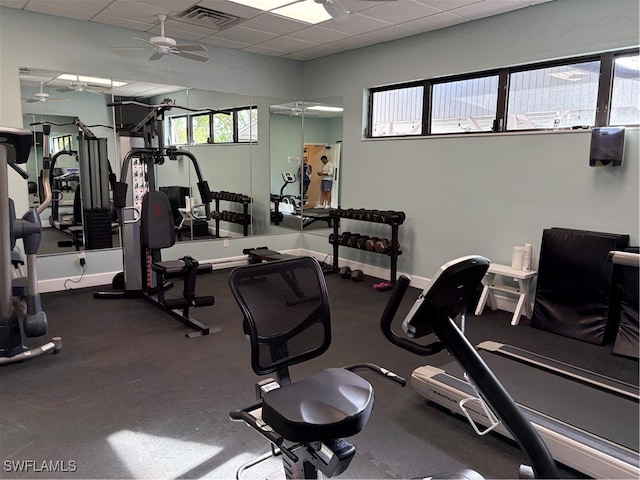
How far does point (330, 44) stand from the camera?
19.0ft

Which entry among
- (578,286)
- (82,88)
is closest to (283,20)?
(82,88)

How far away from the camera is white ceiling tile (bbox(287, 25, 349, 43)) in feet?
16.9

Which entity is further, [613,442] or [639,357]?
[639,357]

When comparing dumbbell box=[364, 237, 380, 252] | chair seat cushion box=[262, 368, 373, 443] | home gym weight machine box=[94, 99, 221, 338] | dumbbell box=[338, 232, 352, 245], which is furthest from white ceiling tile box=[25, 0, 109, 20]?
chair seat cushion box=[262, 368, 373, 443]

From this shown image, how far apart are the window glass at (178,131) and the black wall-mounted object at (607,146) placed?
464 centimetres

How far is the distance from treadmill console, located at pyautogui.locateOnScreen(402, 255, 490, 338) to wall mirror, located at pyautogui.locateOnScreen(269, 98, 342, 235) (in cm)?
519

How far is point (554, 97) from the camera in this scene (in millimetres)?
4246

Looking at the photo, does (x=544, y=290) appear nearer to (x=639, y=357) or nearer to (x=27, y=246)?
(x=639, y=357)

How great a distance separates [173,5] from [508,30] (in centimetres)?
324

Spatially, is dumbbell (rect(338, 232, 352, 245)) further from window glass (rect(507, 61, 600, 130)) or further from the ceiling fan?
the ceiling fan

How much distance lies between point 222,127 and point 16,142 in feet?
10.8

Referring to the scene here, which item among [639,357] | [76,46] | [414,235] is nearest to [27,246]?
[76,46]

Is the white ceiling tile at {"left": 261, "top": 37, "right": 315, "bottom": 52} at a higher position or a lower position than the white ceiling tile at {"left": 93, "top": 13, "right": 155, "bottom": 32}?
higher

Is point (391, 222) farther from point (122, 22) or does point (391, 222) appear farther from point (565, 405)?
point (122, 22)
